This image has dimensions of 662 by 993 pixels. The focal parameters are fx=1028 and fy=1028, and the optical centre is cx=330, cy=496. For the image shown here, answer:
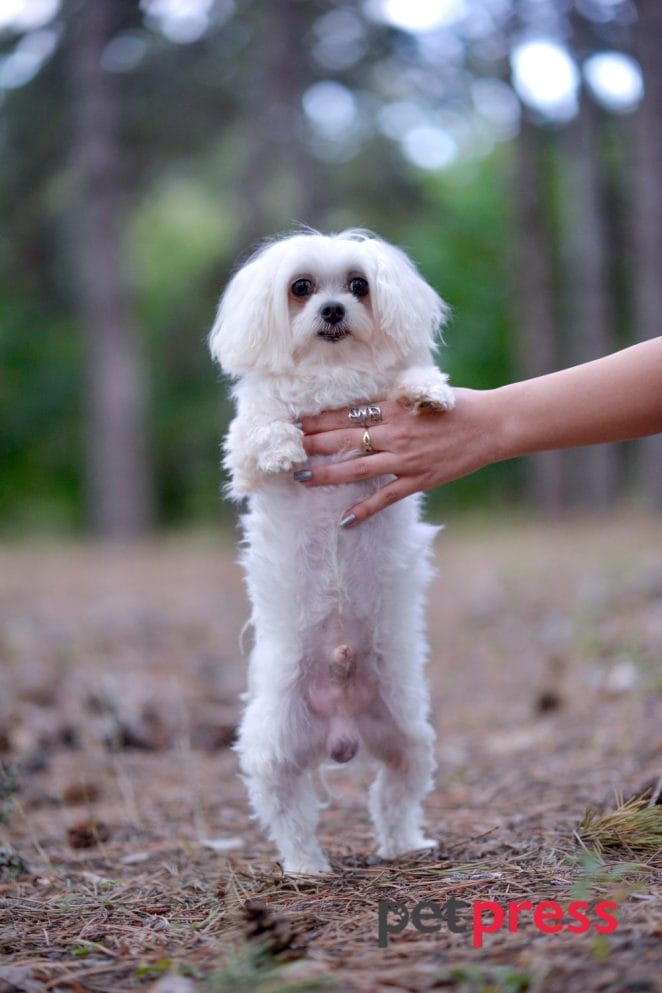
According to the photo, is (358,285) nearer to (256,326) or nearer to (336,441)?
(256,326)

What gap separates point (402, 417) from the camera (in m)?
2.79

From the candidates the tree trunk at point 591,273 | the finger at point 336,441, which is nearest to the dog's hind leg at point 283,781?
the finger at point 336,441

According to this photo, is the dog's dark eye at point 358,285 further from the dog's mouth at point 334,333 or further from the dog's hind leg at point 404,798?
the dog's hind leg at point 404,798

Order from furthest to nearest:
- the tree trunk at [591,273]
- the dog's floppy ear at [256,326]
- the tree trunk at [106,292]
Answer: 1. the tree trunk at [591,273]
2. the tree trunk at [106,292]
3. the dog's floppy ear at [256,326]

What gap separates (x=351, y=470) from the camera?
2.79 metres

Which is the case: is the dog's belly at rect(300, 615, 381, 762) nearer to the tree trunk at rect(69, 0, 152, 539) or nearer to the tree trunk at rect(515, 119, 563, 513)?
the tree trunk at rect(69, 0, 152, 539)

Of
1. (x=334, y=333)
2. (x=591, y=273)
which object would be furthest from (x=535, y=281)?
(x=334, y=333)

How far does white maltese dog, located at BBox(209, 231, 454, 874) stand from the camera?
9.16 ft

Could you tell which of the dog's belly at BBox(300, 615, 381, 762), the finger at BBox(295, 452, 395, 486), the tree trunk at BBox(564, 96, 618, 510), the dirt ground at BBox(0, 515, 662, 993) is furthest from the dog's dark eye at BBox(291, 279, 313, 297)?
the tree trunk at BBox(564, 96, 618, 510)

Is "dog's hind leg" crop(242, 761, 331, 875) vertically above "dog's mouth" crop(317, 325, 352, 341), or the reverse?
"dog's mouth" crop(317, 325, 352, 341)

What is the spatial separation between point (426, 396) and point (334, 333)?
0.32 metres

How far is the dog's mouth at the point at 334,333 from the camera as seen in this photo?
282 centimetres

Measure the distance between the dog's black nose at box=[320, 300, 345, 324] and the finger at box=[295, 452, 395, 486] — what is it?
385 millimetres

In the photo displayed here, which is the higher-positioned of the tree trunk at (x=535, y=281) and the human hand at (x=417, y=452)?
the tree trunk at (x=535, y=281)
